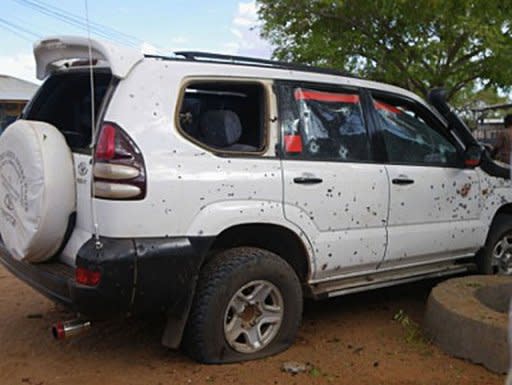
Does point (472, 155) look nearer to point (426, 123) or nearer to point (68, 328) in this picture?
point (426, 123)

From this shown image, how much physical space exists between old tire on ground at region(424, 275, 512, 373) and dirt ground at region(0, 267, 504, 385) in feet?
0.27

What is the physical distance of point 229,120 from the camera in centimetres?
391

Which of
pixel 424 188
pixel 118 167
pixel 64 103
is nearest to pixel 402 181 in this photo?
pixel 424 188

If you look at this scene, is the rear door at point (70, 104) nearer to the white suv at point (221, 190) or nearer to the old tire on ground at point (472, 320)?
the white suv at point (221, 190)

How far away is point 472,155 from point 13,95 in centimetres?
2202

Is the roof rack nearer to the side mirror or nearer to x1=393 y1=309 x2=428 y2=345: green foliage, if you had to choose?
the side mirror

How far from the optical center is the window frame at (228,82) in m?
3.42

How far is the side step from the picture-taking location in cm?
409

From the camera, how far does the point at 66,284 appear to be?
3254 millimetres

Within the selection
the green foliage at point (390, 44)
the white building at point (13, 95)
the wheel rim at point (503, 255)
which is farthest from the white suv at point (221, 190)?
the white building at point (13, 95)

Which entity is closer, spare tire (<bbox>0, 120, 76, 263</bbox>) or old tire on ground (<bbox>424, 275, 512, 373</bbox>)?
spare tire (<bbox>0, 120, 76, 263</bbox>)

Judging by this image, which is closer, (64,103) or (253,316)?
(253,316)

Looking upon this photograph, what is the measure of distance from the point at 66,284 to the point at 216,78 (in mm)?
1485

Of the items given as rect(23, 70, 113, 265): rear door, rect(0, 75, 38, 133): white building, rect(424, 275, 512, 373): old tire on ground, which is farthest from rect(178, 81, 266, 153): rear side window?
rect(0, 75, 38, 133): white building
